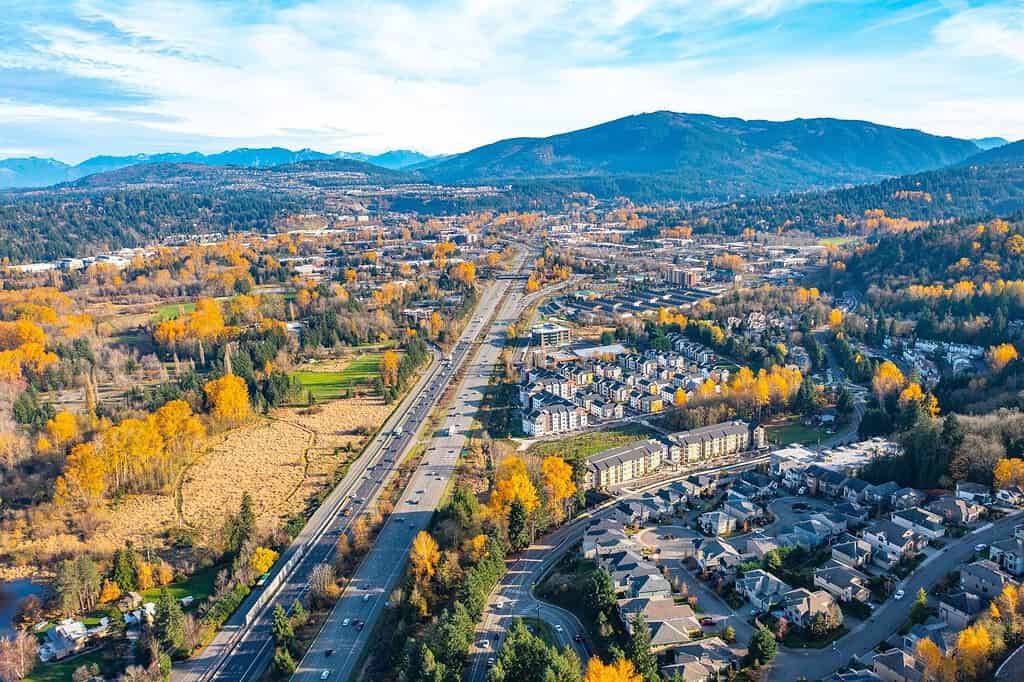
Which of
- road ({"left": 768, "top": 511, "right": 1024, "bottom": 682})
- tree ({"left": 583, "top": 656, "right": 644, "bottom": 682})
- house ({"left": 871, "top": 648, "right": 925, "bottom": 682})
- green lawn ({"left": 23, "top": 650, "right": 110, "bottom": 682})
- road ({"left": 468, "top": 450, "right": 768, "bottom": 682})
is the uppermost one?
tree ({"left": 583, "top": 656, "right": 644, "bottom": 682})

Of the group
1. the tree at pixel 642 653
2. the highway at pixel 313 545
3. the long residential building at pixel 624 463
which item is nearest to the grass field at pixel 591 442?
the long residential building at pixel 624 463

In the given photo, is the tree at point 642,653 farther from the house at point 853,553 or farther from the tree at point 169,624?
the tree at point 169,624

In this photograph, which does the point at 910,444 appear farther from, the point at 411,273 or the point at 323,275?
the point at 323,275

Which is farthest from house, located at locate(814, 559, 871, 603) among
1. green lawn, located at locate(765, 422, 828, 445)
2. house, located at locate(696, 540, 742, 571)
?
green lawn, located at locate(765, 422, 828, 445)

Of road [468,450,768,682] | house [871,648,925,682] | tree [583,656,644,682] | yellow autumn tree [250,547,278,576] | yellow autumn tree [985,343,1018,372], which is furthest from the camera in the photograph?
yellow autumn tree [985,343,1018,372]

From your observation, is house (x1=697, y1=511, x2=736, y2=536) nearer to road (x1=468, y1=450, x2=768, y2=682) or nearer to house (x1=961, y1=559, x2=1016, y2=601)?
road (x1=468, y1=450, x2=768, y2=682)

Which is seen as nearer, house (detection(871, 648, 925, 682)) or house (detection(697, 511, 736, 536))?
house (detection(871, 648, 925, 682))

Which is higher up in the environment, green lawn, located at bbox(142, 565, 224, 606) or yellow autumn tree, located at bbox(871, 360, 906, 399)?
yellow autumn tree, located at bbox(871, 360, 906, 399)

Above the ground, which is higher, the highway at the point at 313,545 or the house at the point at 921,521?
the house at the point at 921,521
